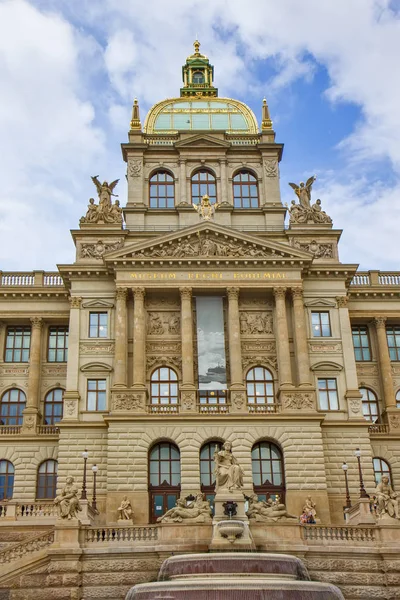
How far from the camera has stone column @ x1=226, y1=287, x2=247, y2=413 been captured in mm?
46719

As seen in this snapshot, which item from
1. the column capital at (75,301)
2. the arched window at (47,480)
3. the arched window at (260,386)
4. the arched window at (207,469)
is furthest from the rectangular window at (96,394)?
the arched window at (260,386)

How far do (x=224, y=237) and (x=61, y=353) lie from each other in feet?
46.4

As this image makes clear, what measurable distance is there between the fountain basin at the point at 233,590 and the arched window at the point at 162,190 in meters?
34.9

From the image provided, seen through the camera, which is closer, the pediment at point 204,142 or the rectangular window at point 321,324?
the rectangular window at point 321,324

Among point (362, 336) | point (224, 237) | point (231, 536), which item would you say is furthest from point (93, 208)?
point (231, 536)

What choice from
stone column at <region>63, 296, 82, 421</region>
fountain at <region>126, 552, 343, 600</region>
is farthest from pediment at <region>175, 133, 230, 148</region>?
fountain at <region>126, 552, 343, 600</region>

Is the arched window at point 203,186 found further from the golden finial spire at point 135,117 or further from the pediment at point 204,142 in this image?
the golden finial spire at point 135,117

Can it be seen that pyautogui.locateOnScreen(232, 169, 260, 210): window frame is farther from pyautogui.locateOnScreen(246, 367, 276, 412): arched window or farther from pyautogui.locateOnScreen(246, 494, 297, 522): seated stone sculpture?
pyautogui.locateOnScreen(246, 494, 297, 522): seated stone sculpture

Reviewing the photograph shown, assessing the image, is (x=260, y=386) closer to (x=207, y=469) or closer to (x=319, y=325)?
(x=319, y=325)

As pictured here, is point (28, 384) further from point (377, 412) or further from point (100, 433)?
point (377, 412)

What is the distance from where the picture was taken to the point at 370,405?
5419 centimetres

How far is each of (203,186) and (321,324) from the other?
1370 cm

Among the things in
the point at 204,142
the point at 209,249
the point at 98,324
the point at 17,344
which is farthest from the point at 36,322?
the point at 204,142

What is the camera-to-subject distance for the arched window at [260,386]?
160 feet
